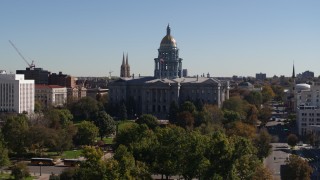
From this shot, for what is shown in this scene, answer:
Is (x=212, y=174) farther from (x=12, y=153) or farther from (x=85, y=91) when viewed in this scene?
(x=85, y=91)

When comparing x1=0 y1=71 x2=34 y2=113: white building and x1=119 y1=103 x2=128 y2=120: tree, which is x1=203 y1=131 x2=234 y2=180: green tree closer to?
x1=119 y1=103 x2=128 y2=120: tree

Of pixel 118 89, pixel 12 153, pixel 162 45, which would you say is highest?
pixel 162 45

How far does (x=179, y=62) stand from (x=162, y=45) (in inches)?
241

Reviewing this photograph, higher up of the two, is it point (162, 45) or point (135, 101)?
point (162, 45)

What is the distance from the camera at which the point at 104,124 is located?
82938 millimetres

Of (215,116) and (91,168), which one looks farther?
(215,116)

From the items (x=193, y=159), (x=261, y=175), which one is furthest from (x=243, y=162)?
(x=193, y=159)

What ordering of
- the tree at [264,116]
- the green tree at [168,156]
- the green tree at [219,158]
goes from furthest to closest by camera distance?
the tree at [264,116], the green tree at [168,156], the green tree at [219,158]

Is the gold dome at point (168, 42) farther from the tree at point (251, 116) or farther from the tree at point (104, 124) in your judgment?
the tree at point (104, 124)

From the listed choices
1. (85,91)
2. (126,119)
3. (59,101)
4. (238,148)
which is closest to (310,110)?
(126,119)

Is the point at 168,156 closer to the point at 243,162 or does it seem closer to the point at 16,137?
the point at 243,162

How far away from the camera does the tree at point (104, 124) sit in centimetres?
8269

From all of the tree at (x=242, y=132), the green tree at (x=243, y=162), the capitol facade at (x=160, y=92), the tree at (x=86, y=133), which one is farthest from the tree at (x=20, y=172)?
the capitol facade at (x=160, y=92)

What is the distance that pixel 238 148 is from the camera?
1984 inches
